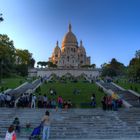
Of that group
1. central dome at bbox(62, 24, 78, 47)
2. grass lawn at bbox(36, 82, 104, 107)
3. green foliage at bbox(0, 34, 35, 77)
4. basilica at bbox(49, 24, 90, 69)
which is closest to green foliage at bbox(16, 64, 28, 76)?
green foliage at bbox(0, 34, 35, 77)

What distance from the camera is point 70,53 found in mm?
132500

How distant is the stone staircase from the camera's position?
66.3 feet

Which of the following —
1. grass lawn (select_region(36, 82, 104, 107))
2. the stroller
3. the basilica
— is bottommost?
the stroller

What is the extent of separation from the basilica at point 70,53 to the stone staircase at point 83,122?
105 m

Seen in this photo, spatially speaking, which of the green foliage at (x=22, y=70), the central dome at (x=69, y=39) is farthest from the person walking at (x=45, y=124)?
the central dome at (x=69, y=39)

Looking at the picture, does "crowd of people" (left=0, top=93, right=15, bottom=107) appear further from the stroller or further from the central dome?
the central dome

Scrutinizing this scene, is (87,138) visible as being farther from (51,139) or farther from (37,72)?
(37,72)

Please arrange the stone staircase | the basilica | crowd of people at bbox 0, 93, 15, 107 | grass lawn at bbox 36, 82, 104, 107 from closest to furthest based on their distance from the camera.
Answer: the stone staircase
crowd of people at bbox 0, 93, 15, 107
grass lawn at bbox 36, 82, 104, 107
the basilica

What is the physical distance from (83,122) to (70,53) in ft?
364

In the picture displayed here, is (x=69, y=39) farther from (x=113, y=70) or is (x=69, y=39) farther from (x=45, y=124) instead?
(x=45, y=124)

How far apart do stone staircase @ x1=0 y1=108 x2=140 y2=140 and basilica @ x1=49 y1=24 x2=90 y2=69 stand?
345ft

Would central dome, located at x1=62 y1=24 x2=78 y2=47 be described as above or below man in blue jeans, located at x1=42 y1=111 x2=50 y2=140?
above

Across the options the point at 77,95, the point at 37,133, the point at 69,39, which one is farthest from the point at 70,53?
the point at 37,133

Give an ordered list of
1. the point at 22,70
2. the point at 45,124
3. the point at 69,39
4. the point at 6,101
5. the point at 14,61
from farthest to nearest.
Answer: the point at 69,39 < the point at 22,70 < the point at 14,61 < the point at 6,101 < the point at 45,124
